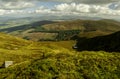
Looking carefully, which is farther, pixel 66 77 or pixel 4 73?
pixel 4 73

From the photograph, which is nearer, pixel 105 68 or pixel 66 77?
pixel 66 77

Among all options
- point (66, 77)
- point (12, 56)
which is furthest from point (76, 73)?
point (12, 56)

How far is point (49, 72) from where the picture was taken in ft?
87.7

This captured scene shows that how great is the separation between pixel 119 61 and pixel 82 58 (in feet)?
15.3

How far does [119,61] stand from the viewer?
94.1ft

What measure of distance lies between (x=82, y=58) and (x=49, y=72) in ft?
17.0

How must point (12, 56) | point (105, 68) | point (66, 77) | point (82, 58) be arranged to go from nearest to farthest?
1. point (66, 77)
2. point (105, 68)
3. point (82, 58)
4. point (12, 56)

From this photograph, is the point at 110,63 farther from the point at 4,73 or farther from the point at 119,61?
the point at 4,73

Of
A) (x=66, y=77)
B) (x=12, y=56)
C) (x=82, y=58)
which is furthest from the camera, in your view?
(x=12, y=56)

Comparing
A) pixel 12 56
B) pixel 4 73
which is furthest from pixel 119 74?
pixel 12 56

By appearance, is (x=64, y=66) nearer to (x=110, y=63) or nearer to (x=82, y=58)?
(x=82, y=58)

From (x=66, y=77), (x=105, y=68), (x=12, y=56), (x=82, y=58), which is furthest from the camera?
(x=12, y=56)

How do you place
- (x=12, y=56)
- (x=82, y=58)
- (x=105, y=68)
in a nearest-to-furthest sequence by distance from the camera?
(x=105, y=68), (x=82, y=58), (x=12, y=56)

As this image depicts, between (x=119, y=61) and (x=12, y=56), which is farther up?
(x=119, y=61)
